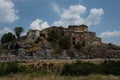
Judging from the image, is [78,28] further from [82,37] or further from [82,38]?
[82,38]

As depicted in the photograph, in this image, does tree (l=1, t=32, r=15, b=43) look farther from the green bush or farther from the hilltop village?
the green bush

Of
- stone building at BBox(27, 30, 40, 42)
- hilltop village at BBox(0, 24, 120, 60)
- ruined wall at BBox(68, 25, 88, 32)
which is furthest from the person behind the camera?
ruined wall at BBox(68, 25, 88, 32)

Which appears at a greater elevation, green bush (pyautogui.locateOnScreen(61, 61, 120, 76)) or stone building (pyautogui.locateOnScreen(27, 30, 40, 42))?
stone building (pyautogui.locateOnScreen(27, 30, 40, 42))

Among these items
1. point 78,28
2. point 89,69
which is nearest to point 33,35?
point 78,28

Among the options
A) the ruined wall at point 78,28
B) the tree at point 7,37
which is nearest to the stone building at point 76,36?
the ruined wall at point 78,28

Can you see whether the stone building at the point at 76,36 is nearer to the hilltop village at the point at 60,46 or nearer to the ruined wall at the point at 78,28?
the hilltop village at the point at 60,46

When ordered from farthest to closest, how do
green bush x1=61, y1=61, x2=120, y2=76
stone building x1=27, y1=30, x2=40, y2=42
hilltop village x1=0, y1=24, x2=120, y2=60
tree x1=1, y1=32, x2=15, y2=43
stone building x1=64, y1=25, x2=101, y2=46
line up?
tree x1=1, y1=32, x2=15, y2=43, stone building x1=64, y1=25, x2=101, y2=46, stone building x1=27, y1=30, x2=40, y2=42, hilltop village x1=0, y1=24, x2=120, y2=60, green bush x1=61, y1=61, x2=120, y2=76

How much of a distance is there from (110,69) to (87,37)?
41.9 m

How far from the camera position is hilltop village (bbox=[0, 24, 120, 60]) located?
233 ft

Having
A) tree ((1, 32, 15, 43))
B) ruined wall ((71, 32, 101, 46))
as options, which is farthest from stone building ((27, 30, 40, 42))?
tree ((1, 32, 15, 43))

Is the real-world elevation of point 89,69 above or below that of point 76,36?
below

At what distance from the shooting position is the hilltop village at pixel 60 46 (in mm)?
71062

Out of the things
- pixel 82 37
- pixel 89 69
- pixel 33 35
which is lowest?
pixel 89 69

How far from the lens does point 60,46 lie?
7806cm
